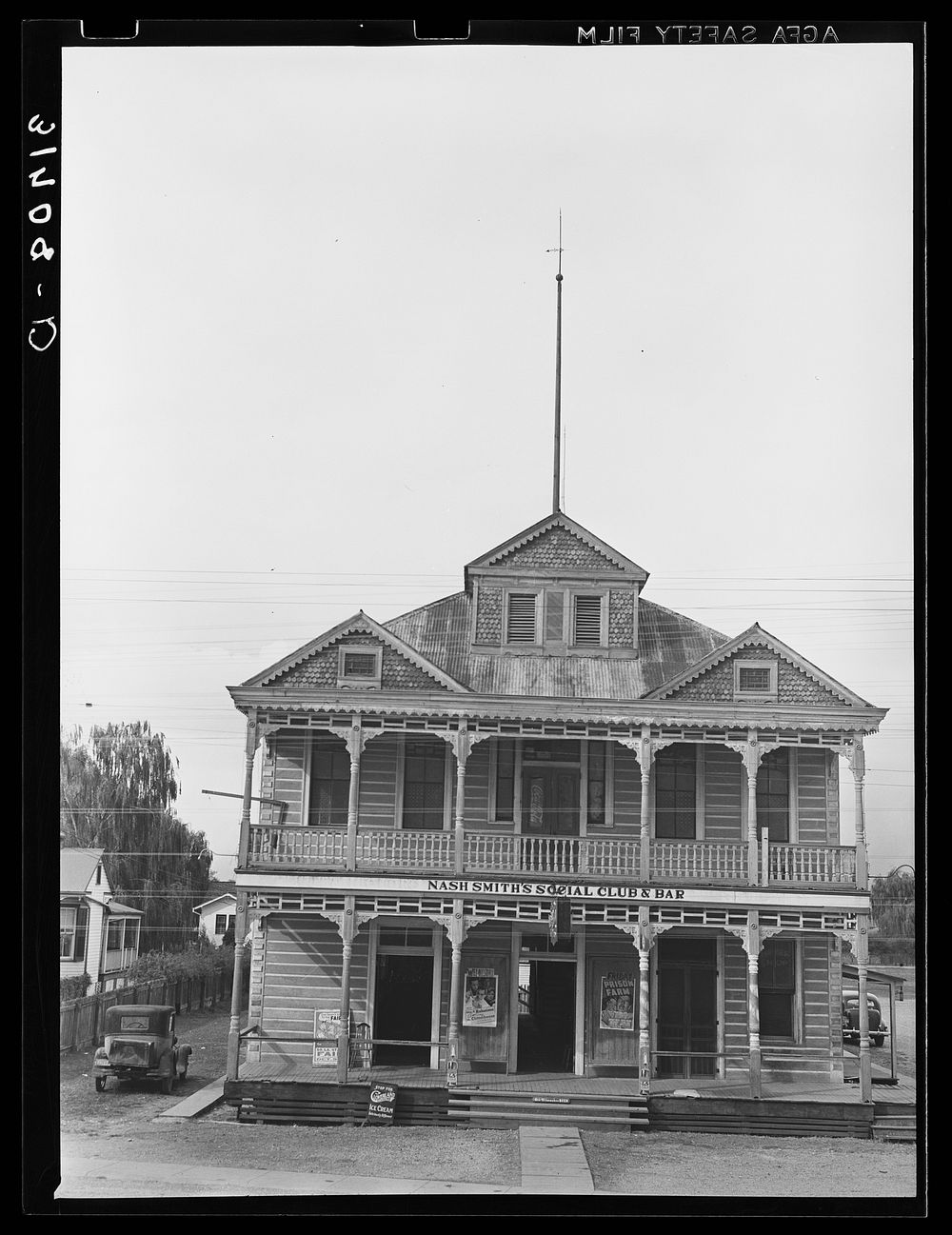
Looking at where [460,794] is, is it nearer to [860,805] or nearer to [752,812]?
[752,812]

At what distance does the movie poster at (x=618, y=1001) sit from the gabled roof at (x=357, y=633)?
5.12m

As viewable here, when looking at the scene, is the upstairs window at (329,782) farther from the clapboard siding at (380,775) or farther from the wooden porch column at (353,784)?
the wooden porch column at (353,784)

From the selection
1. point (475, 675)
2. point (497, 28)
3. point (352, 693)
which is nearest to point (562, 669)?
point (475, 675)

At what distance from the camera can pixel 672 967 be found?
22266mm

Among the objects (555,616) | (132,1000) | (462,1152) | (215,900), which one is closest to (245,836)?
(215,900)

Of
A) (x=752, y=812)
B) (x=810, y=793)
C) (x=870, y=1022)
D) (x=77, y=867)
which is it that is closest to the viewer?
(x=77, y=867)

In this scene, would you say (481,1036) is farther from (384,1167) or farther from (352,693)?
(352,693)

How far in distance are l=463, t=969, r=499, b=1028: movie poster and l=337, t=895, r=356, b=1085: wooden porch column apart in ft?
6.40

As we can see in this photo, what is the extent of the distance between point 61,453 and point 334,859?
7.06 meters

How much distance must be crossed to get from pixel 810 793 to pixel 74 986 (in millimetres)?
11085

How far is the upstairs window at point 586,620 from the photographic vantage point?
73.2ft

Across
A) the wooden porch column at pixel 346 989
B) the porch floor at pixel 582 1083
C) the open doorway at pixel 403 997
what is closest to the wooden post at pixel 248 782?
the wooden porch column at pixel 346 989

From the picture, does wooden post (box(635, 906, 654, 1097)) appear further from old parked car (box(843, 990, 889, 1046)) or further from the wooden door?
old parked car (box(843, 990, 889, 1046))

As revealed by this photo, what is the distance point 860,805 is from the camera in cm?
2066
